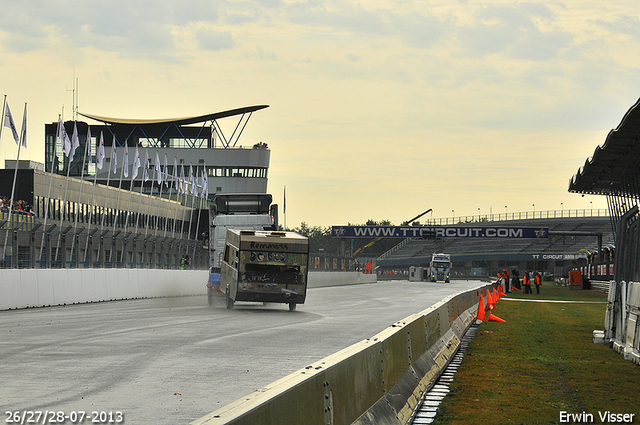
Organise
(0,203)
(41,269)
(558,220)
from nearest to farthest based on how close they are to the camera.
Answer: (41,269) → (0,203) → (558,220)

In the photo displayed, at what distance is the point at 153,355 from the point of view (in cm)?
1375

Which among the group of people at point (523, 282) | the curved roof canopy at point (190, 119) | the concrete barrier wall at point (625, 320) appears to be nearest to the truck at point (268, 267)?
the concrete barrier wall at point (625, 320)

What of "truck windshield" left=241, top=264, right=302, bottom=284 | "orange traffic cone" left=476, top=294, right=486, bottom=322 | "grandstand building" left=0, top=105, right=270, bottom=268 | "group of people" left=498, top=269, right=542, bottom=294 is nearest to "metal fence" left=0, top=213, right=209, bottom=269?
"grandstand building" left=0, top=105, right=270, bottom=268

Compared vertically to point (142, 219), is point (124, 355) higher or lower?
lower

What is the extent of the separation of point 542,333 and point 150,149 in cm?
10447

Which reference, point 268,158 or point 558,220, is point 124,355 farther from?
point 558,220

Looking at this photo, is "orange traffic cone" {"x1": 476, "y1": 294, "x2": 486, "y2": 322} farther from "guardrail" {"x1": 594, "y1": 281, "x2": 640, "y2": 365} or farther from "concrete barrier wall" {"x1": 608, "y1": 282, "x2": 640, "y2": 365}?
"concrete barrier wall" {"x1": 608, "y1": 282, "x2": 640, "y2": 365}

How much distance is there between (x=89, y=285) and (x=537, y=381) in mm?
21509

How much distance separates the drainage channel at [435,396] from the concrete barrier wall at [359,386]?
0.10m

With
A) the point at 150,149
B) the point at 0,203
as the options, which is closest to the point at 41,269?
the point at 0,203

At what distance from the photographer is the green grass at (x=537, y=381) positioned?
9.38 metres

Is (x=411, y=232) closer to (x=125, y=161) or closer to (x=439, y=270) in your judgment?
(x=439, y=270)

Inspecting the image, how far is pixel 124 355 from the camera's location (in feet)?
44.9

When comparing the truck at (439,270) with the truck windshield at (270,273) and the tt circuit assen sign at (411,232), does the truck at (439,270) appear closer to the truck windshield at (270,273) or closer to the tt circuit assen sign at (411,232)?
the tt circuit assen sign at (411,232)
